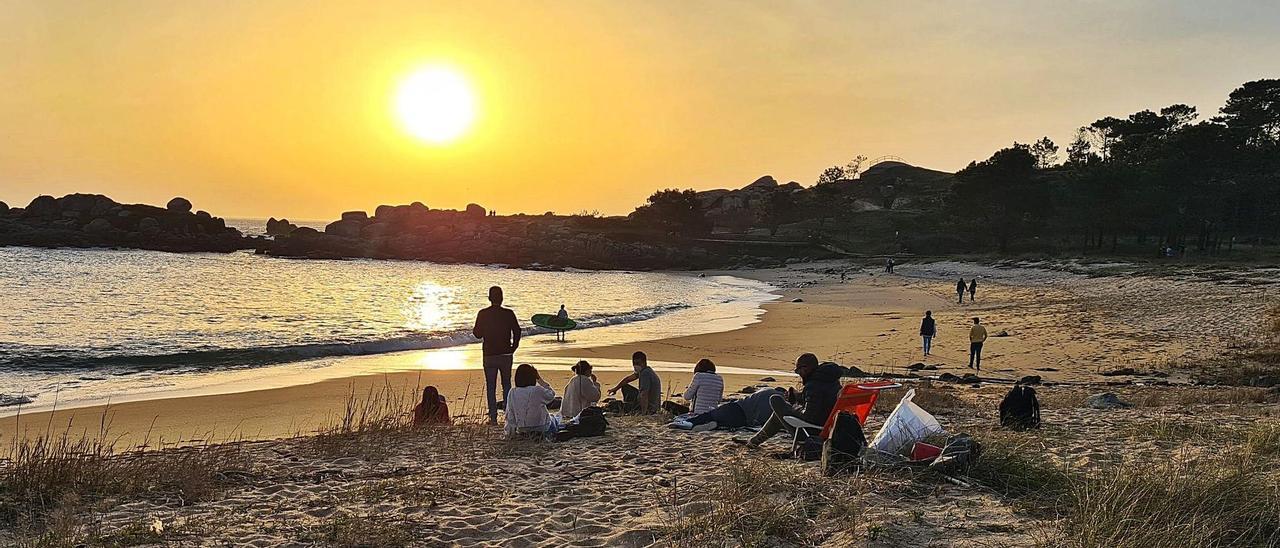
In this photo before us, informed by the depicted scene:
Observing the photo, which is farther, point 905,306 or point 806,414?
point 905,306

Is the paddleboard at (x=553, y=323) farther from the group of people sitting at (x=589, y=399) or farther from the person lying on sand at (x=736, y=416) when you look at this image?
the person lying on sand at (x=736, y=416)

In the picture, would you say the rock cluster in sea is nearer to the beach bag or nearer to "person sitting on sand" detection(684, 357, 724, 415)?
"person sitting on sand" detection(684, 357, 724, 415)

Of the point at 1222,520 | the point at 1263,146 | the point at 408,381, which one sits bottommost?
the point at 408,381

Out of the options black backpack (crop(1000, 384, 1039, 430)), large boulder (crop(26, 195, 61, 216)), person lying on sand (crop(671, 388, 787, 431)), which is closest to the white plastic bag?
black backpack (crop(1000, 384, 1039, 430))

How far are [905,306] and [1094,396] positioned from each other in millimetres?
23929

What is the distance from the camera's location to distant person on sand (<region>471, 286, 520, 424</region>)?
10.5 m

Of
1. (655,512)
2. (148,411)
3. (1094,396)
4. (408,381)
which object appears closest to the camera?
(655,512)

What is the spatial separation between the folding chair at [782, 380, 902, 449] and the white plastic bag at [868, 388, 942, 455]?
0.24 m

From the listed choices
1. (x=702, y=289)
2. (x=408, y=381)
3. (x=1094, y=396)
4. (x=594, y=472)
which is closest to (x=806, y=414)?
(x=594, y=472)

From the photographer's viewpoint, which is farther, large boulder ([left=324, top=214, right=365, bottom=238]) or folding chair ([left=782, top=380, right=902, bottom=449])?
large boulder ([left=324, top=214, right=365, bottom=238])

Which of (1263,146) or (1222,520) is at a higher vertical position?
(1263,146)

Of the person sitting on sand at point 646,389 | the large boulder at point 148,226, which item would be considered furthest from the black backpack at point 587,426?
the large boulder at point 148,226

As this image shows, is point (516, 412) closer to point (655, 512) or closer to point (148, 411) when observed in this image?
point (655, 512)

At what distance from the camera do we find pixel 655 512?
609cm
